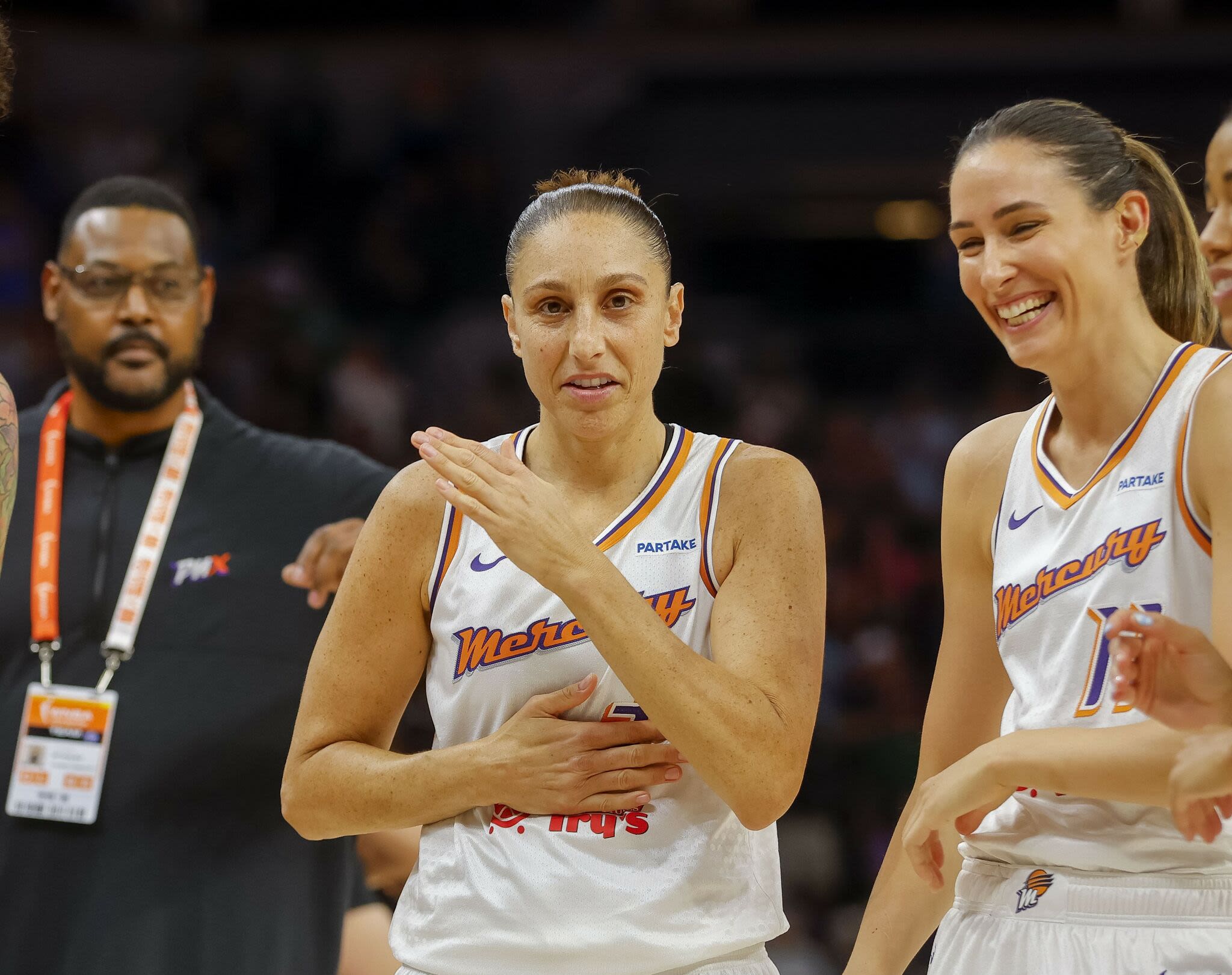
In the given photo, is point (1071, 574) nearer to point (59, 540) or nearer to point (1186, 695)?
point (1186, 695)

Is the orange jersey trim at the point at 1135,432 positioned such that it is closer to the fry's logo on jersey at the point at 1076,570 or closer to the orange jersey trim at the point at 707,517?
the fry's logo on jersey at the point at 1076,570

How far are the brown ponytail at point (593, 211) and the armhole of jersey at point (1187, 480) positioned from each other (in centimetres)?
99

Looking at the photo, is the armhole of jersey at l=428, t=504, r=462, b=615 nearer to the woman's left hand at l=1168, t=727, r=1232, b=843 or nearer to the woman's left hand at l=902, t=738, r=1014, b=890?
the woman's left hand at l=902, t=738, r=1014, b=890

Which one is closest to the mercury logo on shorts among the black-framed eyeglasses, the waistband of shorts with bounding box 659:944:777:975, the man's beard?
the man's beard

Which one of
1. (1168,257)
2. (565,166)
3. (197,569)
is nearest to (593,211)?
(1168,257)

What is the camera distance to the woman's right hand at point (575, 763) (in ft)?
7.91

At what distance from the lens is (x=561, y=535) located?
2.37 meters

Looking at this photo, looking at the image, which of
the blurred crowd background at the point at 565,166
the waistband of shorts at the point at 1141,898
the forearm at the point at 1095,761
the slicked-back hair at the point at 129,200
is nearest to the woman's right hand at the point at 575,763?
the forearm at the point at 1095,761

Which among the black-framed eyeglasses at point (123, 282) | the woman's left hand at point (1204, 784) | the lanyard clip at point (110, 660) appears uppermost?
the black-framed eyeglasses at point (123, 282)

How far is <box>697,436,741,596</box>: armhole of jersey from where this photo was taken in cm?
256

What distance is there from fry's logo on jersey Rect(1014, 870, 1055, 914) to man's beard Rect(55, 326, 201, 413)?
110 inches

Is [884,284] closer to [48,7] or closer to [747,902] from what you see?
[48,7]

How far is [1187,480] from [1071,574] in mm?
242

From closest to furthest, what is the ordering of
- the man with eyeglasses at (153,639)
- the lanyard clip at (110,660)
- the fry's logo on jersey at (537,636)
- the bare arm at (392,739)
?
the bare arm at (392,739) < the fry's logo on jersey at (537,636) < the man with eyeglasses at (153,639) < the lanyard clip at (110,660)
